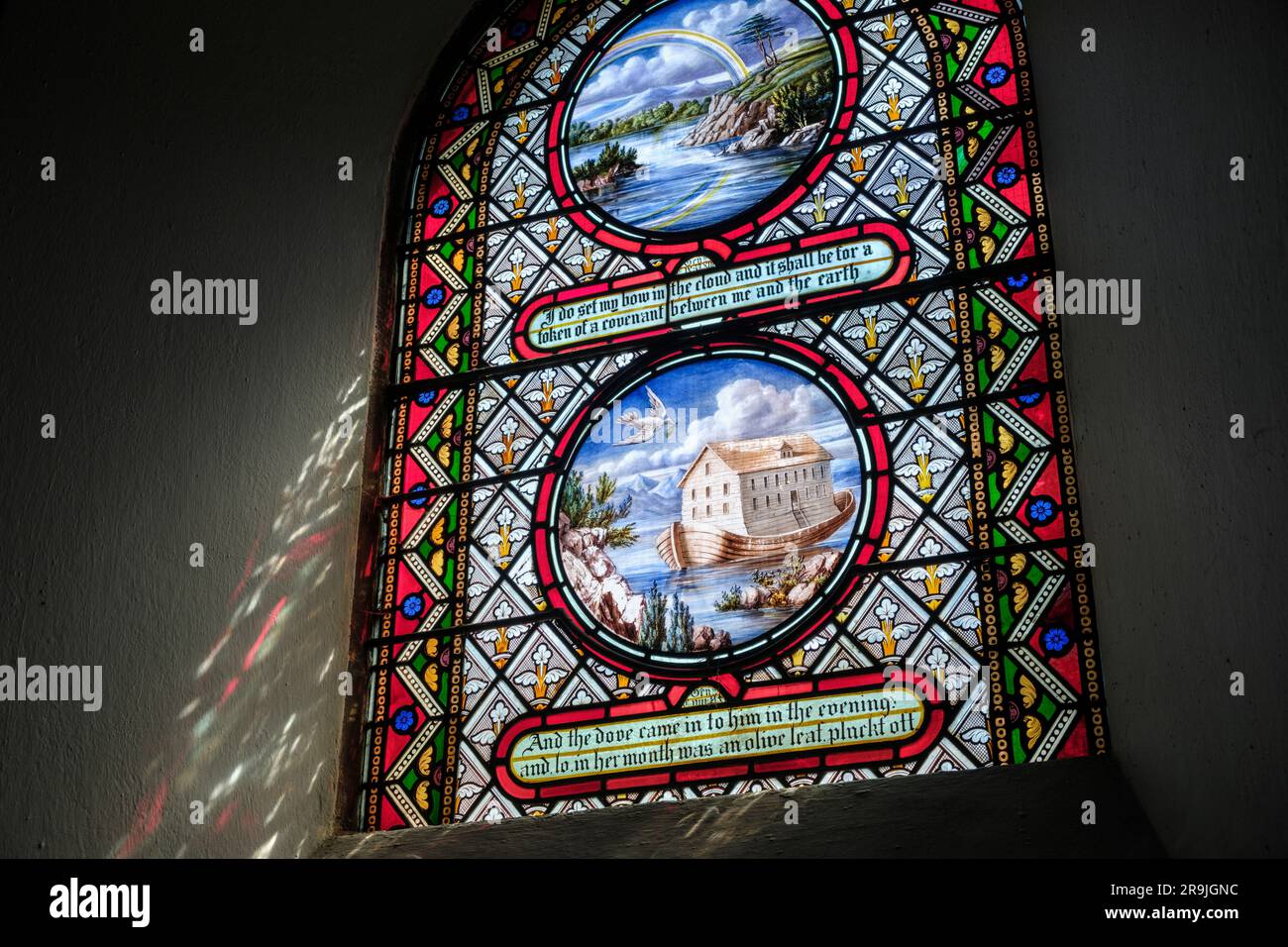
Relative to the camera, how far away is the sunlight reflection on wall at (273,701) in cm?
530

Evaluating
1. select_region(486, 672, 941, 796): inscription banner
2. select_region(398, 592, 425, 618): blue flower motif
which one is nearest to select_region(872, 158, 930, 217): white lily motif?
select_region(486, 672, 941, 796): inscription banner

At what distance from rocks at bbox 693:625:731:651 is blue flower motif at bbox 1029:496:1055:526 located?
90 cm

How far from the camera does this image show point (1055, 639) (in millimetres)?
5023

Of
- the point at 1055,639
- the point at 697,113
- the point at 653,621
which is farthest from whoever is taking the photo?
the point at 697,113

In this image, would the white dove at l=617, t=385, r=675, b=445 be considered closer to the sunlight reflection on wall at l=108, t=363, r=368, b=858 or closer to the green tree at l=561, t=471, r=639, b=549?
the green tree at l=561, t=471, r=639, b=549

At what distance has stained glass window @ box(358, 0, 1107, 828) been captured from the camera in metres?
5.16

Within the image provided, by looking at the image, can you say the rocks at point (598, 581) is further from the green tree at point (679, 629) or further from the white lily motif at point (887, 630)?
the white lily motif at point (887, 630)

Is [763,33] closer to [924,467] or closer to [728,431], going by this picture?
[728,431]

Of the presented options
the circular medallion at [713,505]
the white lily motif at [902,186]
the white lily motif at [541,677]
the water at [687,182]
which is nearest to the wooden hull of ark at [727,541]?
the circular medallion at [713,505]

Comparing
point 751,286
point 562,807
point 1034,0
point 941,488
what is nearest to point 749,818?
point 562,807

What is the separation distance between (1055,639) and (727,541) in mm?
1001

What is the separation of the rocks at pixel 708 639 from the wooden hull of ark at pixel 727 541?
0.70 feet

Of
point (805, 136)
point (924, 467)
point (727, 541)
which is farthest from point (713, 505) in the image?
point (805, 136)
